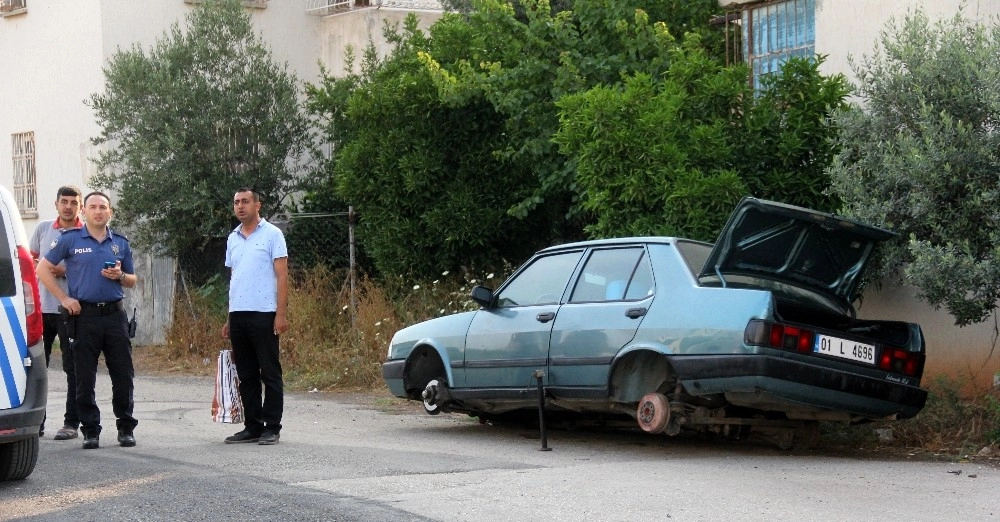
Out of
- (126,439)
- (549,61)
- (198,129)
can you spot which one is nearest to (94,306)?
(126,439)

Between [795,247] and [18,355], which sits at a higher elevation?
[795,247]

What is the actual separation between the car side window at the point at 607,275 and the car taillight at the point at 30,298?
148 inches

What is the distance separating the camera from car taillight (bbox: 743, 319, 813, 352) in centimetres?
864

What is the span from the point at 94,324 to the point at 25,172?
621 inches

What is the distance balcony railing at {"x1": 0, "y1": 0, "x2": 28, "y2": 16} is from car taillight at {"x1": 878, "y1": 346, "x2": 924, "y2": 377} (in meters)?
18.5

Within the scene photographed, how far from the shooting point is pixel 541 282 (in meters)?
10.5

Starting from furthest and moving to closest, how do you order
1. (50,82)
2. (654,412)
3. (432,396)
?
(50,82) → (432,396) → (654,412)

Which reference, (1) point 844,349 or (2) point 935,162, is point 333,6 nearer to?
(2) point 935,162

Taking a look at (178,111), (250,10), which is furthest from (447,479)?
(250,10)

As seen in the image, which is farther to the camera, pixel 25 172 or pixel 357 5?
pixel 25 172

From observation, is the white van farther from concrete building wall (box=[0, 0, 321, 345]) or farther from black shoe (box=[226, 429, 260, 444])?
concrete building wall (box=[0, 0, 321, 345])

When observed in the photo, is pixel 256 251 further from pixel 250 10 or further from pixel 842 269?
pixel 250 10

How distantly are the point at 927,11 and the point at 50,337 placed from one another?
789 centimetres

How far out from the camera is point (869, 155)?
1009cm
